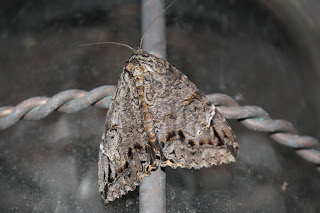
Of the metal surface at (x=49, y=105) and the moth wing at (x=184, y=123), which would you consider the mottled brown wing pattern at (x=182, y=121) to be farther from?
the metal surface at (x=49, y=105)

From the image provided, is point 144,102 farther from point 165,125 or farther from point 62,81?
point 62,81

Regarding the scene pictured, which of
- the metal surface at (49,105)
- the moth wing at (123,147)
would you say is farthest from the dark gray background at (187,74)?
the metal surface at (49,105)

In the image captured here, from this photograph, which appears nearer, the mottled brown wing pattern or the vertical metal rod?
the vertical metal rod

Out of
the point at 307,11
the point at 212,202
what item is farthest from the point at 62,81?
the point at 307,11

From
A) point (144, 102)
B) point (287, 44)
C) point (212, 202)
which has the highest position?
point (287, 44)

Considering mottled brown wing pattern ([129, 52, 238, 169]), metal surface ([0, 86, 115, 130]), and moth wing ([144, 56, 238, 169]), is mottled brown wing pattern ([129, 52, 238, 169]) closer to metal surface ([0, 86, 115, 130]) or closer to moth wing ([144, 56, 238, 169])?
moth wing ([144, 56, 238, 169])

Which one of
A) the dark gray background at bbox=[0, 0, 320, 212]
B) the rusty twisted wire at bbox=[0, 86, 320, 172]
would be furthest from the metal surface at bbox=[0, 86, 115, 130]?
the dark gray background at bbox=[0, 0, 320, 212]

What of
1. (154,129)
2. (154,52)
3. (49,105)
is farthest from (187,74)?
(49,105)
